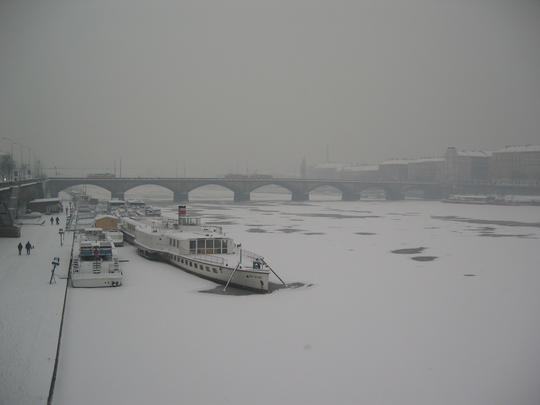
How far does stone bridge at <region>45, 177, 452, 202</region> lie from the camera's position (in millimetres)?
109875

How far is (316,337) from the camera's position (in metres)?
21.2

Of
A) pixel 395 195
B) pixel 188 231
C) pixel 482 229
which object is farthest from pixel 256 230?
pixel 395 195

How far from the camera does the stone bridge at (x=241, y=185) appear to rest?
360 ft

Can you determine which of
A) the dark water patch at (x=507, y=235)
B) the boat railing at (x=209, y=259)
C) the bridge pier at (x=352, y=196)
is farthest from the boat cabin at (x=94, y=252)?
the bridge pier at (x=352, y=196)

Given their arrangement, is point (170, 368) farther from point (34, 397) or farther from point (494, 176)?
point (494, 176)

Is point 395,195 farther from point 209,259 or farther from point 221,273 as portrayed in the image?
point 221,273

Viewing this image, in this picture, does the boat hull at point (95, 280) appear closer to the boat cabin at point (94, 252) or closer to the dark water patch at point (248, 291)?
the boat cabin at point (94, 252)

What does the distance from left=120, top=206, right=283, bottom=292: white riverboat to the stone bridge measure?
68.5 metres

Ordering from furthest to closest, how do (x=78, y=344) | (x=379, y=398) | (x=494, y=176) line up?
(x=494, y=176), (x=78, y=344), (x=379, y=398)

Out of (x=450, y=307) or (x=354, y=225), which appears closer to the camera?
(x=450, y=307)

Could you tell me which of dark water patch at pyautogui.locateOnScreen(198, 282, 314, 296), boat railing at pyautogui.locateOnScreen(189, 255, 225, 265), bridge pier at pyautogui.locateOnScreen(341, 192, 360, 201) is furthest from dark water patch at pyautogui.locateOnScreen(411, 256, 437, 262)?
bridge pier at pyautogui.locateOnScreen(341, 192, 360, 201)

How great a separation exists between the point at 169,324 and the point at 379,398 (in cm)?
994

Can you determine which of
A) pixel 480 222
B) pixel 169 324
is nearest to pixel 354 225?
pixel 480 222

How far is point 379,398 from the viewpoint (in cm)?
1598
